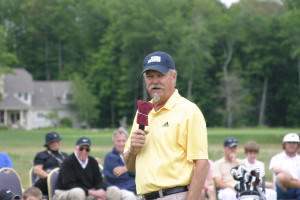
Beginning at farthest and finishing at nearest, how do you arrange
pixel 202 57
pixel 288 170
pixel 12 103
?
pixel 12 103
pixel 202 57
pixel 288 170

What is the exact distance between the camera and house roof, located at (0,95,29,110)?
6819cm

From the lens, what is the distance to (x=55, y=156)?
7.82 meters

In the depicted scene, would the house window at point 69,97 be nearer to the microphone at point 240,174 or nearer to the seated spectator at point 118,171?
the seated spectator at point 118,171

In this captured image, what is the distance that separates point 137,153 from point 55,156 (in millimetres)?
4757

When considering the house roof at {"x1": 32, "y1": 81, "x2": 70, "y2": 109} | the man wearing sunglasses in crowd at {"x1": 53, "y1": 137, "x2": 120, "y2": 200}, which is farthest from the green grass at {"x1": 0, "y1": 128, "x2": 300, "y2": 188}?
the house roof at {"x1": 32, "y1": 81, "x2": 70, "y2": 109}

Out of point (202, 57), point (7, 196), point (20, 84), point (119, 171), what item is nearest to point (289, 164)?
point (119, 171)

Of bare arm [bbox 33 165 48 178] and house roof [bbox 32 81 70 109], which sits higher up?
house roof [bbox 32 81 70 109]

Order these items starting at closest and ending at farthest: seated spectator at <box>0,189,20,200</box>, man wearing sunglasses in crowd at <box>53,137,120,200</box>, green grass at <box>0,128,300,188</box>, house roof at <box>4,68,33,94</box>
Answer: seated spectator at <box>0,189,20,200</box> < man wearing sunglasses in crowd at <box>53,137,120,200</box> < green grass at <box>0,128,300,188</box> < house roof at <box>4,68,33,94</box>

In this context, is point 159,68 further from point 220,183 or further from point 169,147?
point 220,183

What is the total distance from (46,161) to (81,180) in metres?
1.11

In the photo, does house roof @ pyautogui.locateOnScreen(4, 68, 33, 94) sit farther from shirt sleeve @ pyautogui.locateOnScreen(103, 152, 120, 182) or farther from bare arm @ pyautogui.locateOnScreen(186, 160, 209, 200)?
bare arm @ pyautogui.locateOnScreen(186, 160, 209, 200)

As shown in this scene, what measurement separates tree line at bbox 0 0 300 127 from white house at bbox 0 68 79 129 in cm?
290

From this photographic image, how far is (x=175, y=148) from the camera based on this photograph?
10.2ft

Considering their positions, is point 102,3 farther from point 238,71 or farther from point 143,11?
point 238,71
